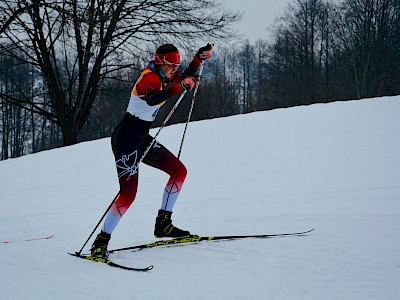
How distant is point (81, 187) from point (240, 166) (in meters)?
2.82

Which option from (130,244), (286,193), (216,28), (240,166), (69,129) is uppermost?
(216,28)

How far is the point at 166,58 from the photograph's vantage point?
12.5 feet

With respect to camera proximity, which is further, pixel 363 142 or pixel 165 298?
pixel 363 142

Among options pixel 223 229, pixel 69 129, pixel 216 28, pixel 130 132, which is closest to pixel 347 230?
pixel 223 229

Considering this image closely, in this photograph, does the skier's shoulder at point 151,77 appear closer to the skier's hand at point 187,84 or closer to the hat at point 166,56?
the hat at point 166,56

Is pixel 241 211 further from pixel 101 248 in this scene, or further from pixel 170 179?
pixel 101 248

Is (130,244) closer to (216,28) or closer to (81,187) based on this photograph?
(81,187)

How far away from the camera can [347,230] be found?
418 cm

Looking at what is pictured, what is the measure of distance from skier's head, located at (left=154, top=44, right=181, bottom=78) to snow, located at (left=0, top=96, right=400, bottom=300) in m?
1.62

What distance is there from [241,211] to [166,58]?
2.45m

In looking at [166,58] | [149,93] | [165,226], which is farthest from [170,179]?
[166,58]

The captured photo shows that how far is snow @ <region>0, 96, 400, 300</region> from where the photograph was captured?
2.99 meters

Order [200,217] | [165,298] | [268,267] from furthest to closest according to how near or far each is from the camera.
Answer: [200,217] < [268,267] < [165,298]

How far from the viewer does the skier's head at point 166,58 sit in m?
3.81
